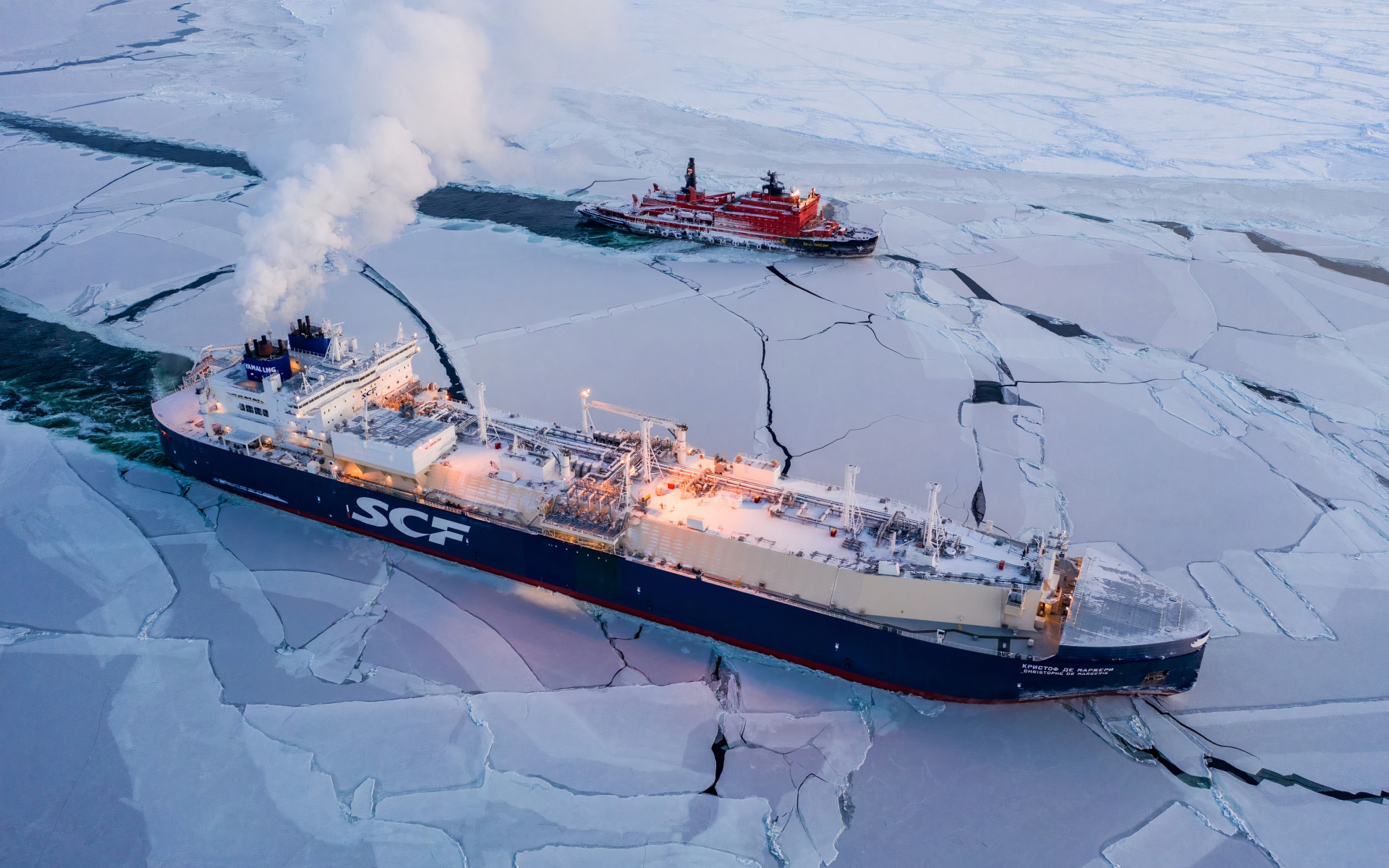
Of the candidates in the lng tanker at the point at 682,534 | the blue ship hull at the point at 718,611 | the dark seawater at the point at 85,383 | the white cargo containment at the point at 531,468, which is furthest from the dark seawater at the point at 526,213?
the blue ship hull at the point at 718,611

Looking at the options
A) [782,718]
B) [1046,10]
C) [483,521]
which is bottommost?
[782,718]

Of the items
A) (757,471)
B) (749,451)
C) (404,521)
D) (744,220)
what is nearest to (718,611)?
(757,471)

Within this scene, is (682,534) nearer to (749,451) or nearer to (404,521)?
(749,451)

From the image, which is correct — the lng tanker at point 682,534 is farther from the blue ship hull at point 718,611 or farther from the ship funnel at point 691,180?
the ship funnel at point 691,180

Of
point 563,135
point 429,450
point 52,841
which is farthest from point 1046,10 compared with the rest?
point 52,841

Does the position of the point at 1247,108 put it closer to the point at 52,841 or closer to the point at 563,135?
the point at 563,135
